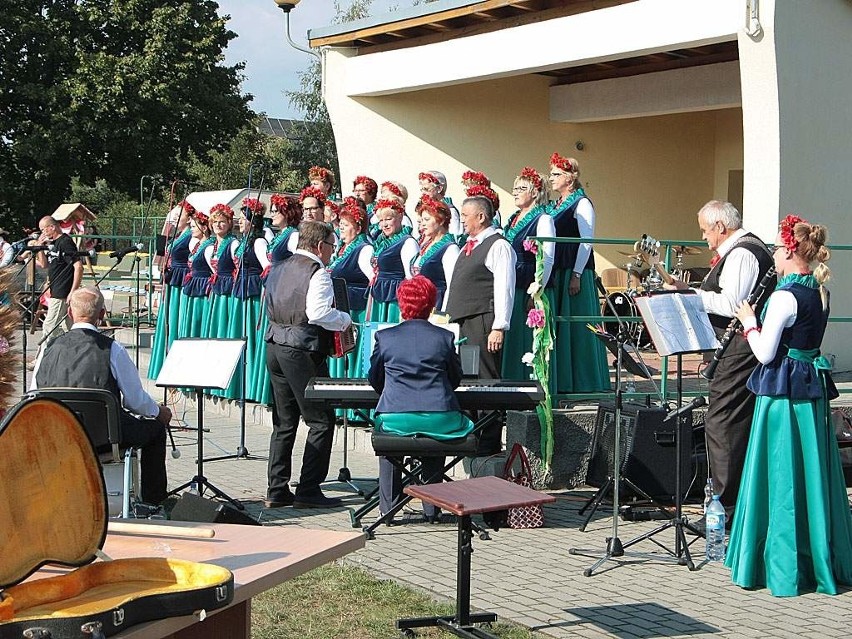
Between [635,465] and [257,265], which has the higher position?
[257,265]

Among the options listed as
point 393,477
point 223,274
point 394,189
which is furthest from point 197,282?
point 393,477

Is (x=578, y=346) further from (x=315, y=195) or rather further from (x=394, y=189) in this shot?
(x=315, y=195)

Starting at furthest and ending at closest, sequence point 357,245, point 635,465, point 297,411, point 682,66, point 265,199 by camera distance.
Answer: point 265,199 < point 682,66 < point 357,245 < point 297,411 < point 635,465

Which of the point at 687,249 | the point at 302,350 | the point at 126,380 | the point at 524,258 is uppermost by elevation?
the point at 687,249

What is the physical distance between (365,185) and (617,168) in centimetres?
861

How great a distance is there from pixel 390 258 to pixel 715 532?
354 cm

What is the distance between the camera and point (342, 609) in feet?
18.2

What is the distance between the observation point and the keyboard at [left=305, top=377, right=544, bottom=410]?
6992 mm

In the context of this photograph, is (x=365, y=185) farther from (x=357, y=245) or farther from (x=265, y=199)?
(x=265, y=199)

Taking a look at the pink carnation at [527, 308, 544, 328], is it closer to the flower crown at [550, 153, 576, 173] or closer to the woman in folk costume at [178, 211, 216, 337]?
the flower crown at [550, 153, 576, 173]

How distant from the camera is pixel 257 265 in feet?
36.3

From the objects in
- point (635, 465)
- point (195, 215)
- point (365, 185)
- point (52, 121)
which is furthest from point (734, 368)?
point (52, 121)

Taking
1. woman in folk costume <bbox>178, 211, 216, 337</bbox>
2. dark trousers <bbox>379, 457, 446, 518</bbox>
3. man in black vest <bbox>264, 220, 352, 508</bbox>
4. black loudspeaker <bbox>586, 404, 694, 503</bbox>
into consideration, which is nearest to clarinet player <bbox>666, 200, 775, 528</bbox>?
black loudspeaker <bbox>586, 404, 694, 503</bbox>

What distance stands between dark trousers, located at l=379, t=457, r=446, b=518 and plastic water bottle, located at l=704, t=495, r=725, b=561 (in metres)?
1.54
